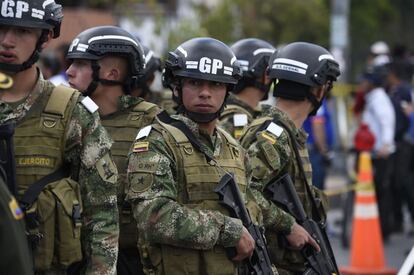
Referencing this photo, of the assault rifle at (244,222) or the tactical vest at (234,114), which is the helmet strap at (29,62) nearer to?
the assault rifle at (244,222)

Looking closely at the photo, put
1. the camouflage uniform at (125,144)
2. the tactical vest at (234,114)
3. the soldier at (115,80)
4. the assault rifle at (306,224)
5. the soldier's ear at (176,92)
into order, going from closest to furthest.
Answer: the soldier's ear at (176,92) < the camouflage uniform at (125,144) < the soldier at (115,80) < the assault rifle at (306,224) < the tactical vest at (234,114)

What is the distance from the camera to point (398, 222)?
13.9 m

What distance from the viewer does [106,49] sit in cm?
548

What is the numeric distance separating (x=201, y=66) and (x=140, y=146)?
50 centimetres

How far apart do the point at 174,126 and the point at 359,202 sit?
244 inches

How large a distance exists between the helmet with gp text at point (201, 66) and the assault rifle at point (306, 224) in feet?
2.71

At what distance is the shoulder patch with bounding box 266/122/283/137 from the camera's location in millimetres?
5770

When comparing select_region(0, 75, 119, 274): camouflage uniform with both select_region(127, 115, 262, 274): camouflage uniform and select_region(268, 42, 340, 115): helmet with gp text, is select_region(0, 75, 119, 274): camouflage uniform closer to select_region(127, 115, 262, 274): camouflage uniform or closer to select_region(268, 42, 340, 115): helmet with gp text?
select_region(127, 115, 262, 274): camouflage uniform

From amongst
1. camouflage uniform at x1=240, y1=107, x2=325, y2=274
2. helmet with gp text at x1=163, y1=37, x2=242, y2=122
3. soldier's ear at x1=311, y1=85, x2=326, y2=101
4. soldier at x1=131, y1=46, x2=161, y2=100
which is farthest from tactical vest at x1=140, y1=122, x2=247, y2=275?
soldier at x1=131, y1=46, x2=161, y2=100

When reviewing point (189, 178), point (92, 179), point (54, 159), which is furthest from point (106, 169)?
point (189, 178)

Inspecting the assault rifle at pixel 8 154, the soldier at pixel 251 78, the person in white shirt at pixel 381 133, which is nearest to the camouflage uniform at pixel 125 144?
the assault rifle at pixel 8 154

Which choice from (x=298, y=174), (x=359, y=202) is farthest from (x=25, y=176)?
(x=359, y=202)

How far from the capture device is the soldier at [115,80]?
5.46m

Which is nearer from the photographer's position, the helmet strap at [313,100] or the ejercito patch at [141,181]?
the ejercito patch at [141,181]
